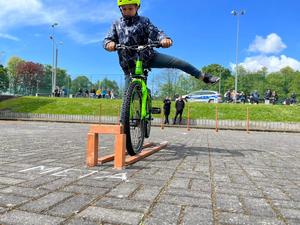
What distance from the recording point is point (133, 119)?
4.53 metres

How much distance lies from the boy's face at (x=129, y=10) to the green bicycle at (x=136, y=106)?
1.66 feet

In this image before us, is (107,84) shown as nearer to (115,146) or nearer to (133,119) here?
(133,119)

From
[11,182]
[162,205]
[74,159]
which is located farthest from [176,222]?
[74,159]

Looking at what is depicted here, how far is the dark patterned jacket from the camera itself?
16.1 ft

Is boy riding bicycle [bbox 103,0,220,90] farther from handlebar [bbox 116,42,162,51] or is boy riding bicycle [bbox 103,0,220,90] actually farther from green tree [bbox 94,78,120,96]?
green tree [bbox 94,78,120,96]

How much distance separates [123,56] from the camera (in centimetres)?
500

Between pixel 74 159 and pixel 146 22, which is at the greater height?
pixel 146 22

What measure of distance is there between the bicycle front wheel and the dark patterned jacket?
520 mm

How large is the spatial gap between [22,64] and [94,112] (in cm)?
7163

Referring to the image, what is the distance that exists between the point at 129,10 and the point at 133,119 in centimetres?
160

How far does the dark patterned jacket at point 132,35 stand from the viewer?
4.91 meters

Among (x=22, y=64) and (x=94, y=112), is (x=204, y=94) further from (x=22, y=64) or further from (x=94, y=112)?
(x=22, y=64)

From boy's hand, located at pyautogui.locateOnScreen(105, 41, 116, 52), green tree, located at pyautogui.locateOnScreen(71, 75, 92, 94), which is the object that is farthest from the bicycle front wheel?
green tree, located at pyautogui.locateOnScreen(71, 75, 92, 94)

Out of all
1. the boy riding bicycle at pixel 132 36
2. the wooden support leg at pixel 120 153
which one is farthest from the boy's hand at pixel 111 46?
the wooden support leg at pixel 120 153
